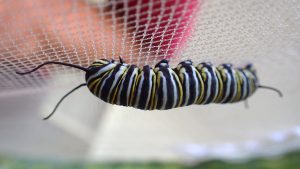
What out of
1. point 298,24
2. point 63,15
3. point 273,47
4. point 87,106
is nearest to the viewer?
point 63,15

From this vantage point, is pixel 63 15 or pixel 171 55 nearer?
pixel 63 15

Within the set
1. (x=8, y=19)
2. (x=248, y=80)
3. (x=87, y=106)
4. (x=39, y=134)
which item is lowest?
(x=39, y=134)

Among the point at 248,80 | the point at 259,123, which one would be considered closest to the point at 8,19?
the point at 248,80

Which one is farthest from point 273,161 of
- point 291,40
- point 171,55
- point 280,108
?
point 171,55

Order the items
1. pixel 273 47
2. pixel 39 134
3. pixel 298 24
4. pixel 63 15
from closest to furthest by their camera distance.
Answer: pixel 63 15 < pixel 298 24 < pixel 273 47 < pixel 39 134

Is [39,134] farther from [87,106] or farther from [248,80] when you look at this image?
[248,80]

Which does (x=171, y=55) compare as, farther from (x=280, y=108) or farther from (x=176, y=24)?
(x=280, y=108)

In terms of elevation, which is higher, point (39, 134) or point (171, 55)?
point (171, 55)

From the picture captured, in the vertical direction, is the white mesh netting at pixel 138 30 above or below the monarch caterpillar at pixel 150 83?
above

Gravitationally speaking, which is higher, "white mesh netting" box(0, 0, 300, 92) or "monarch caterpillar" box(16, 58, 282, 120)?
"white mesh netting" box(0, 0, 300, 92)
